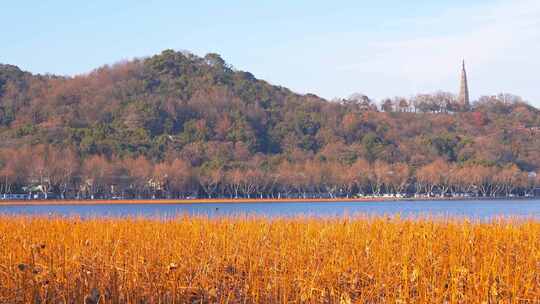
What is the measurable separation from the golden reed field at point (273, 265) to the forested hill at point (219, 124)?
6529 cm

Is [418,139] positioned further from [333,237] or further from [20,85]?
[333,237]

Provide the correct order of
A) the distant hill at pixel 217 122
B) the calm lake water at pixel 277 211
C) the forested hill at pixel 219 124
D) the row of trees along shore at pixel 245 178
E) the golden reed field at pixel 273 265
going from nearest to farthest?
the golden reed field at pixel 273 265
the calm lake water at pixel 277 211
the row of trees along shore at pixel 245 178
the forested hill at pixel 219 124
the distant hill at pixel 217 122

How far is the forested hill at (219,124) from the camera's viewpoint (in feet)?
290

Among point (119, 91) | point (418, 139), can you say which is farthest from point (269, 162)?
point (119, 91)

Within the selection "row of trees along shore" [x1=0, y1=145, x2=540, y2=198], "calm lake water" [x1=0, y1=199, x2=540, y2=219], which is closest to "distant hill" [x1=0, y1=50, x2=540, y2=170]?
"row of trees along shore" [x1=0, y1=145, x2=540, y2=198]

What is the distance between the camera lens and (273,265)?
A: 9.12 metres

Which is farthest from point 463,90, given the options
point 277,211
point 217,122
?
point 277,211

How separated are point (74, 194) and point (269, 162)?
89.6 ft

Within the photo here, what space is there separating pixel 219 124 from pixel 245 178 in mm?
28003

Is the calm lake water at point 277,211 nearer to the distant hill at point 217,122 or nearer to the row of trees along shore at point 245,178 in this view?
the row of trees along shore at point 245,178

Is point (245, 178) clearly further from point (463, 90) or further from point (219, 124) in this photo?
point (463, 90)

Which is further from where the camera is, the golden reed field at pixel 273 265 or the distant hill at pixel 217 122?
the distant hill at pixel 217 122

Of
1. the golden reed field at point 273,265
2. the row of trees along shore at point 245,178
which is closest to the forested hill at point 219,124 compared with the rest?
the row of trees along shore at point 245,178

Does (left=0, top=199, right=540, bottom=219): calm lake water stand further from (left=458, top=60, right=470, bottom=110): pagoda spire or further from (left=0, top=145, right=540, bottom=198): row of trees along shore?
(left=458, top=60, right=470, bottom=110): pagoda spire
